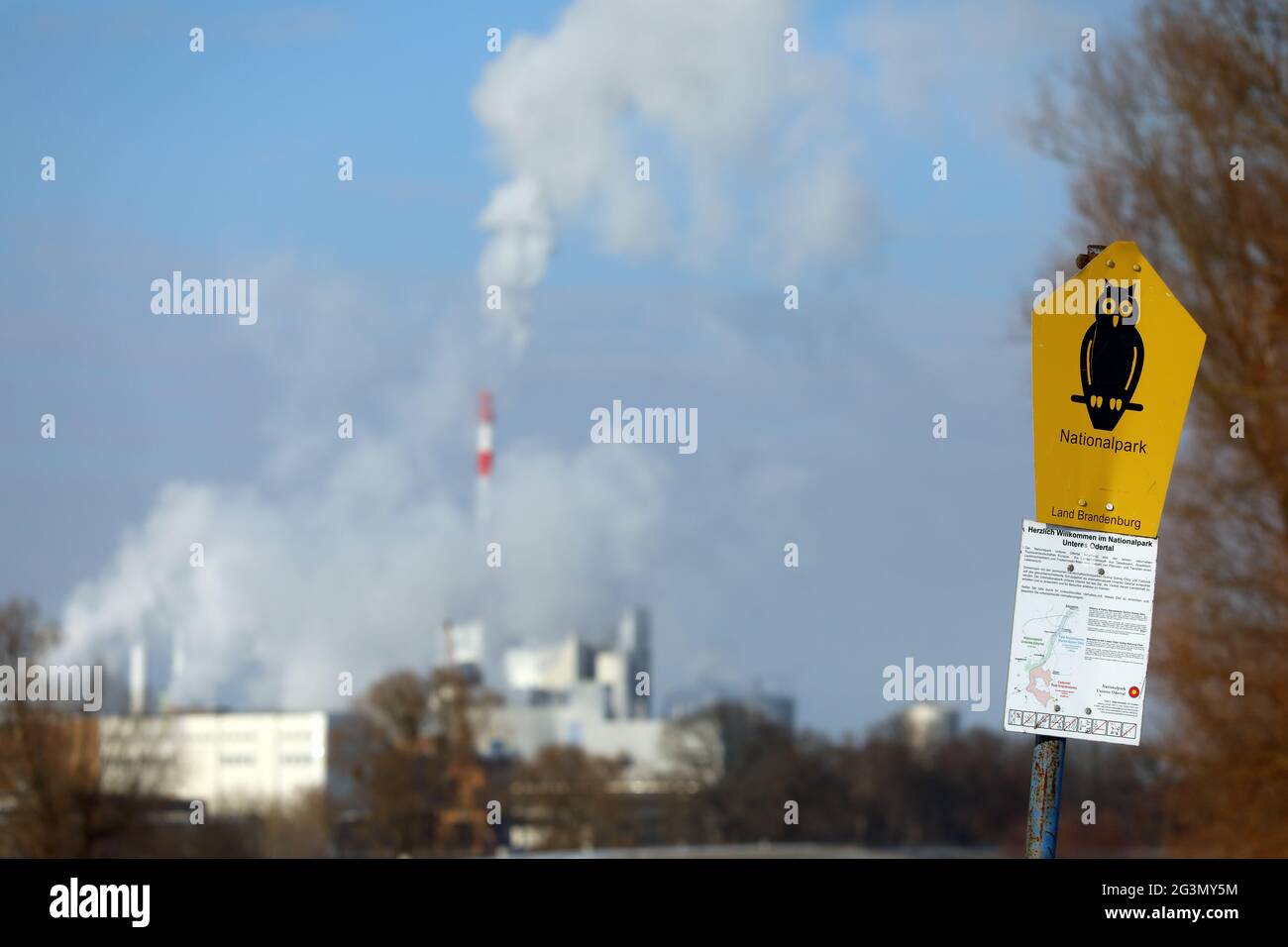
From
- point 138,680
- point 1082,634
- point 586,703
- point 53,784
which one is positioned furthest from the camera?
point 586,703

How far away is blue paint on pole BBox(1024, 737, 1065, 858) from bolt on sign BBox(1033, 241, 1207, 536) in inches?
22.8

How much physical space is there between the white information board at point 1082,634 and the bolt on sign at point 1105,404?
0.08m

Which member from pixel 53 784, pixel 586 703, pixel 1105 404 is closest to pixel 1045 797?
pixel 1105 404

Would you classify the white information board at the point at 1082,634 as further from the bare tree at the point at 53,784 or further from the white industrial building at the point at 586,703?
the white industrial building at the point at 586,703

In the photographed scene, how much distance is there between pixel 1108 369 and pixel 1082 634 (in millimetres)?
687

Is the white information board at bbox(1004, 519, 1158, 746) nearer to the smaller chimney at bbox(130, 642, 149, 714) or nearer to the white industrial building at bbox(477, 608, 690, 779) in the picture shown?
the smaller chimney at bbox(130, 642, 149, 714)

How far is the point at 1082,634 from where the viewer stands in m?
4.54

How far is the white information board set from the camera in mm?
4543

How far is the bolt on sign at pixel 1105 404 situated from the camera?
4574 mm

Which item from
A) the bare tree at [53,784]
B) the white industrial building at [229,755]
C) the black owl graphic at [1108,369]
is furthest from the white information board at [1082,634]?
the white industrial building at [229,755]

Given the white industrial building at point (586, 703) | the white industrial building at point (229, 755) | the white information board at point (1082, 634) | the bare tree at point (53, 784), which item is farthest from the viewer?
the white industrial building at point (586, 703)

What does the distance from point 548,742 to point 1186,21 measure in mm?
63235

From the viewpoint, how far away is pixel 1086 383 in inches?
181

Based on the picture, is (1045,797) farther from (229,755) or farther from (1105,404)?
(229,755)
